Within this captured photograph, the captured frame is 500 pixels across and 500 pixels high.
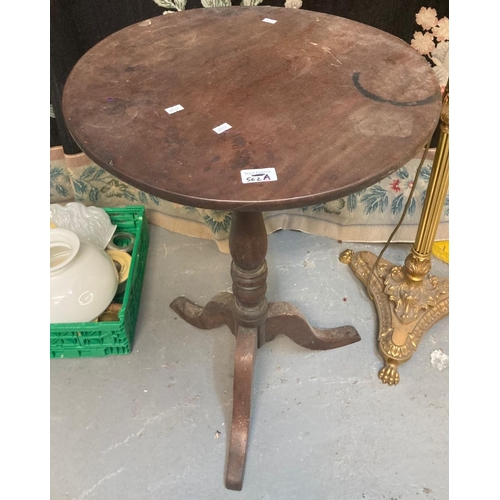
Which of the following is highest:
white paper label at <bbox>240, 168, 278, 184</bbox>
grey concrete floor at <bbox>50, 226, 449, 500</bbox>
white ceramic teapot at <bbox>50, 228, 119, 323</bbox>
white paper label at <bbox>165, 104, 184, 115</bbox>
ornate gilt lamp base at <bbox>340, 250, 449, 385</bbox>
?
white paper label at <bbox>165, 104, 184, 115</bbox>

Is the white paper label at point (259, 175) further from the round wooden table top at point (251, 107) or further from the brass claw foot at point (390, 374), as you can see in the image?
the brass claw foot at point (390, 374)

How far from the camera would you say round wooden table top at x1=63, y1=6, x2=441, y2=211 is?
0.78 meters

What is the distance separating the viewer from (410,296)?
141 cm

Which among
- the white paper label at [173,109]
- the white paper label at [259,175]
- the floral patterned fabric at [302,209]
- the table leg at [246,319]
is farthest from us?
the floral patterned fabric at [302,209]

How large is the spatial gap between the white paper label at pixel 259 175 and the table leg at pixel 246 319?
0.26 metres

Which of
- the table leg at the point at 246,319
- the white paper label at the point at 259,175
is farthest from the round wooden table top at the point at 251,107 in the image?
the table leg at the point at 246,319

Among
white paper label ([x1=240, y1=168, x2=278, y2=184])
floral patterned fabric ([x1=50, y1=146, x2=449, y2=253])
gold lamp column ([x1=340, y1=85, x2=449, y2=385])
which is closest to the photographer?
white paper label ([x1=240, y1=168, x2=278, y2=184])

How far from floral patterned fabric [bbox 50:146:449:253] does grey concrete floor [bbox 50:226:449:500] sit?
9.3 inches

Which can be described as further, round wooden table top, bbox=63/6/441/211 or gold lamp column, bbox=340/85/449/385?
gold lamp column, bbox=340/85/449/385

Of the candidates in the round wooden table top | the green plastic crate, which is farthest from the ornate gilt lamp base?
the green plastic crate

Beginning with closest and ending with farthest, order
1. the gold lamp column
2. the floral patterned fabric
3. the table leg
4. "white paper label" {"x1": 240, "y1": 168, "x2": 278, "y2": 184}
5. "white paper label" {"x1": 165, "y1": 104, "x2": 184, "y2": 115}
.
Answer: "white paper label" {"x1": 240, "y1": 168, "x2": 278, "y2": 184}, "white paper label" {"x1": 165, "y1": 104, "x2": 184, "y2": 115}, the table leg, the gold lamp column, the floral patterned fabric

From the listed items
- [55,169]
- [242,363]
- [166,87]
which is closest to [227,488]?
[242,363]

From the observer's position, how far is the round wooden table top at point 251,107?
0.78 meters

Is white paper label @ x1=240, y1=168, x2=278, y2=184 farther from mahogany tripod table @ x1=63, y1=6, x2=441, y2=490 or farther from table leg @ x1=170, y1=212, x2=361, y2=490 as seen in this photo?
table leg @ x1=170, y1=212, x2=361, y2=490
